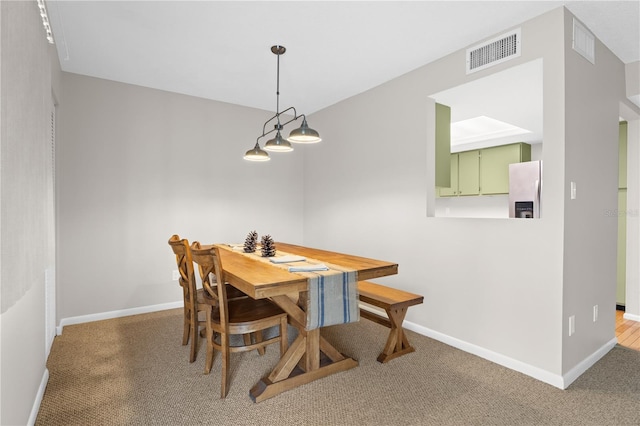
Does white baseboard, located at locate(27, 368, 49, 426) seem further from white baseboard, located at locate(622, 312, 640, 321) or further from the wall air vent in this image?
white baseboard, located at locate(622, 312, 640, 321)

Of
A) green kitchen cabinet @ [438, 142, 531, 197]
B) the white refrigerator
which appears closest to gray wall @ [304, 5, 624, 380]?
the white refrigerator

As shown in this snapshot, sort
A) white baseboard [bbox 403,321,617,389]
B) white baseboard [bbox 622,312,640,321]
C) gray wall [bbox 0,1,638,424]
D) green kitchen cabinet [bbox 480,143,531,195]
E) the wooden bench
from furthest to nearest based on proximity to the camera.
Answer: green kitchen cabinet [bbox 480,143,531,195], white baseboard [bbox 622,312,640,321], the wooden bench, white baseboard [bbox 403,321,617,389], gray wall [bbox 0,1,638,424]

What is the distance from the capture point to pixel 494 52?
8.77 ft

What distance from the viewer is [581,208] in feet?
8.18

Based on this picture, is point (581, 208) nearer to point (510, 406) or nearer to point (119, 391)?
point (510, 406)

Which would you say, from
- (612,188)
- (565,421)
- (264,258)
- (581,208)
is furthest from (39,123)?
(612,188)

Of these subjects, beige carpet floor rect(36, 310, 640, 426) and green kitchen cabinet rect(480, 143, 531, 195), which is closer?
beige carpet floor rect(36, 310, 640, 426)

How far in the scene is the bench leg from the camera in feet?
8.62

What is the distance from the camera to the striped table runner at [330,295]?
6.75ft

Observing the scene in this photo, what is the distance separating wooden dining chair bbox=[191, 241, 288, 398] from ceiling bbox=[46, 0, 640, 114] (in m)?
1.67

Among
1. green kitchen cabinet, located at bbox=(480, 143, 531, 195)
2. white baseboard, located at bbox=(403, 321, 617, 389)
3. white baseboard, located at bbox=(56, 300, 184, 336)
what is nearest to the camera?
white baseboard, located at bbox=(403, 321, 617, 389)

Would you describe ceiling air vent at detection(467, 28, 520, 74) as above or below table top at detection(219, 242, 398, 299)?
above

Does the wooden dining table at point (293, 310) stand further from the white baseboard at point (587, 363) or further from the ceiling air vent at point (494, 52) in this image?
the ceiling air vent at point (494, 52)

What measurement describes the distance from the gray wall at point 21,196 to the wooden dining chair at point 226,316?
859 millimetres
